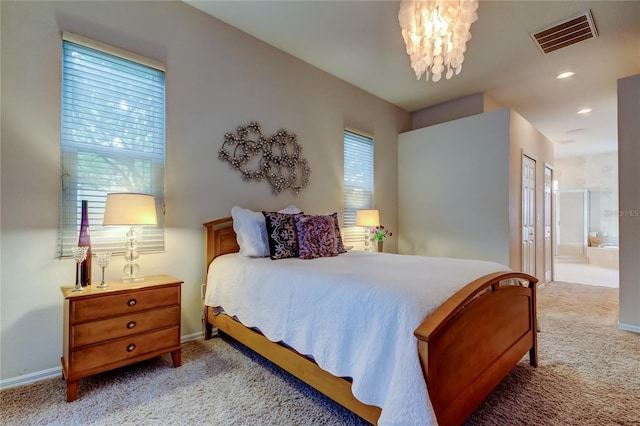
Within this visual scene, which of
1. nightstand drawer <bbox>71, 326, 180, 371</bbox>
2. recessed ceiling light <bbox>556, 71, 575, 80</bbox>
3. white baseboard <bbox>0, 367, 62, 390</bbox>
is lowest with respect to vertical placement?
white baseboard <bbox>0, 367, 62, 390</bbox>

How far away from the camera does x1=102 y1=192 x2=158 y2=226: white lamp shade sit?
77.3 inches

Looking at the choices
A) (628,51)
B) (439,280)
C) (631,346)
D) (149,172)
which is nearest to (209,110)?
(149,172)

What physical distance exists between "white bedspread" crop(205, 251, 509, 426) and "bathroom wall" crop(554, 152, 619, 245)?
26.5 feet

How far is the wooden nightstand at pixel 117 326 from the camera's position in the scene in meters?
1.75

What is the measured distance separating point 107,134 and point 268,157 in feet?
4.60

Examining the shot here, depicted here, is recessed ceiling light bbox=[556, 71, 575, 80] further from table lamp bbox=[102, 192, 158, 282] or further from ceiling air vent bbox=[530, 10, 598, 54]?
table lamp bbox=[102, 192, 158, 282]

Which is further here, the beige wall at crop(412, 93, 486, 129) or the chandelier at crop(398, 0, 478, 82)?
the beige wall at crop(412, 93, 486, 129)

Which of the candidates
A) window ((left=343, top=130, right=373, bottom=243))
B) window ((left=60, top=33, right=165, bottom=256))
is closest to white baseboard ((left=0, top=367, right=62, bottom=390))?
window ((left=60, top=33, right=165, bottom=256))

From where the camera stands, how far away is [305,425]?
1533mm

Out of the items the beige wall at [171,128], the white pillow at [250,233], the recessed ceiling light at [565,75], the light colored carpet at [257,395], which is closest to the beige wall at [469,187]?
the recessed ceiling light at [565,75]

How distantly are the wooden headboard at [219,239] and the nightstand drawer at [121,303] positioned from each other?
0.56m

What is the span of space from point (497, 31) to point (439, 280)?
272 centimetres

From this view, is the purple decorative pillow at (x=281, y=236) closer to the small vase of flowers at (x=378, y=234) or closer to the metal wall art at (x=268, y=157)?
the metal wall art at (x=268, y=157)

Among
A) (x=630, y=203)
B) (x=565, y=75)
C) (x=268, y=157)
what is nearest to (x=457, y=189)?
(x=630, y=203)
